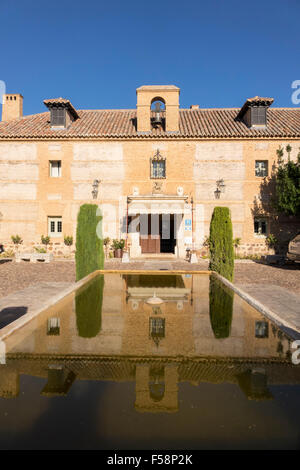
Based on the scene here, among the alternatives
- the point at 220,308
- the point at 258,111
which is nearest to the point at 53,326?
the point at 220,308

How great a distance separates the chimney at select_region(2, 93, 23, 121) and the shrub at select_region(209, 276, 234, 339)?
21.5 m

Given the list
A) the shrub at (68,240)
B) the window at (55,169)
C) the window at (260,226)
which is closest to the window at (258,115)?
the window at (260,226)

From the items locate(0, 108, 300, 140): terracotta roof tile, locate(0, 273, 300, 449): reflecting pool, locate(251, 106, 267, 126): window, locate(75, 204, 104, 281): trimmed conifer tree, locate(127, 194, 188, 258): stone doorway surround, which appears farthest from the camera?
locate(251, 106, 267, 126): window

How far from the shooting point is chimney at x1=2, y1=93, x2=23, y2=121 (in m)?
22.4

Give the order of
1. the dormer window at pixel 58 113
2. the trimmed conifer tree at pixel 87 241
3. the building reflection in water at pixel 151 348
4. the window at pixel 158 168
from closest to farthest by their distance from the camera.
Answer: the building reflection in water at pixel 151 348 < the trimmed conifer tree at pixel 87 241 < the window at pixel 158 168 < the dormer window at pixel 58 113

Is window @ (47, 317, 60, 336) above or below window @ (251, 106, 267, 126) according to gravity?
below

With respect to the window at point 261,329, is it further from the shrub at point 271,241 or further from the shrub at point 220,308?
the shrub at point 271,241

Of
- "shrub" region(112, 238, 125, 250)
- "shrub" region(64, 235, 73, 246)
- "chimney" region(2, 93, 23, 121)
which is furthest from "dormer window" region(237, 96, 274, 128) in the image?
"chimney" region(2, 93, 23, 121)

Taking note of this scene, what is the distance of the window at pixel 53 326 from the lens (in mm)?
4336

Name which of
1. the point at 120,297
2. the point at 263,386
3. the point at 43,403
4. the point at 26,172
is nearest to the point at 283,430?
the point at 263,386

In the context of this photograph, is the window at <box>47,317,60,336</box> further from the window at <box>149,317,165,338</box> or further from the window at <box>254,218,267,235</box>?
the window at <box>254,218,267,235</box>

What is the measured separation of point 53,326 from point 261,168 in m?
18.5

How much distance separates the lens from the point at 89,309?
18.8 ft

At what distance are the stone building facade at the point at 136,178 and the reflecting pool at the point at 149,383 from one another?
14.2 meters
